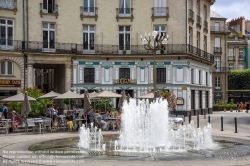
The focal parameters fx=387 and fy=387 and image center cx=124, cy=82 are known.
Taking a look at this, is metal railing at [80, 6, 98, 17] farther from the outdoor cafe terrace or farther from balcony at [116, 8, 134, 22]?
the outdoor cafe terrace

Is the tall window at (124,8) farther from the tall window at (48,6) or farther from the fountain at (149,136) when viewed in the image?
the fountain at (149,136)

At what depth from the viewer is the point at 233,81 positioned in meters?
68.2

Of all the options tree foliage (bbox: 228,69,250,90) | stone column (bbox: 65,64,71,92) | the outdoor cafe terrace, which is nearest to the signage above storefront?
the outdoor cafe terrace

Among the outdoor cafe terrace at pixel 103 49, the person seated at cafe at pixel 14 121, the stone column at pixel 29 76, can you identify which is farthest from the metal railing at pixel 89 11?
the person seated at cafe at pixel 14 121

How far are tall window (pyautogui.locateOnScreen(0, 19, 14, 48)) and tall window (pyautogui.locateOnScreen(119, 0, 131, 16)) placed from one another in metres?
10.5

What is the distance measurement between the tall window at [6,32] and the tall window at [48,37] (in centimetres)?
302

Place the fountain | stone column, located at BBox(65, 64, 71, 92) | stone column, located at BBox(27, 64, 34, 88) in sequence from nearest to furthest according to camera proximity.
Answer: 1. the fountain
2. stone column, located at BBox(27, 64, 34, 88)
3. stone column, located at BBox(65, 64, 71, 92)

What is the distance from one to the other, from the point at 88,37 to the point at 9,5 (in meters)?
7.86

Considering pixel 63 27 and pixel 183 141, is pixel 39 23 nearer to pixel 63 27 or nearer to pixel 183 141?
pixel 63 27

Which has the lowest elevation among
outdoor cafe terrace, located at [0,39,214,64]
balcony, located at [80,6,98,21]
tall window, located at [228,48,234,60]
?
outdoor cafe terrace, located at [0,39,214,64]

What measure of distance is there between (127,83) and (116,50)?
3.42m

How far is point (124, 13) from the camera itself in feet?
126

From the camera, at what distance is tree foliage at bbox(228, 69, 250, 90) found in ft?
222

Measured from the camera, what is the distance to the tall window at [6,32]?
34344 mm
